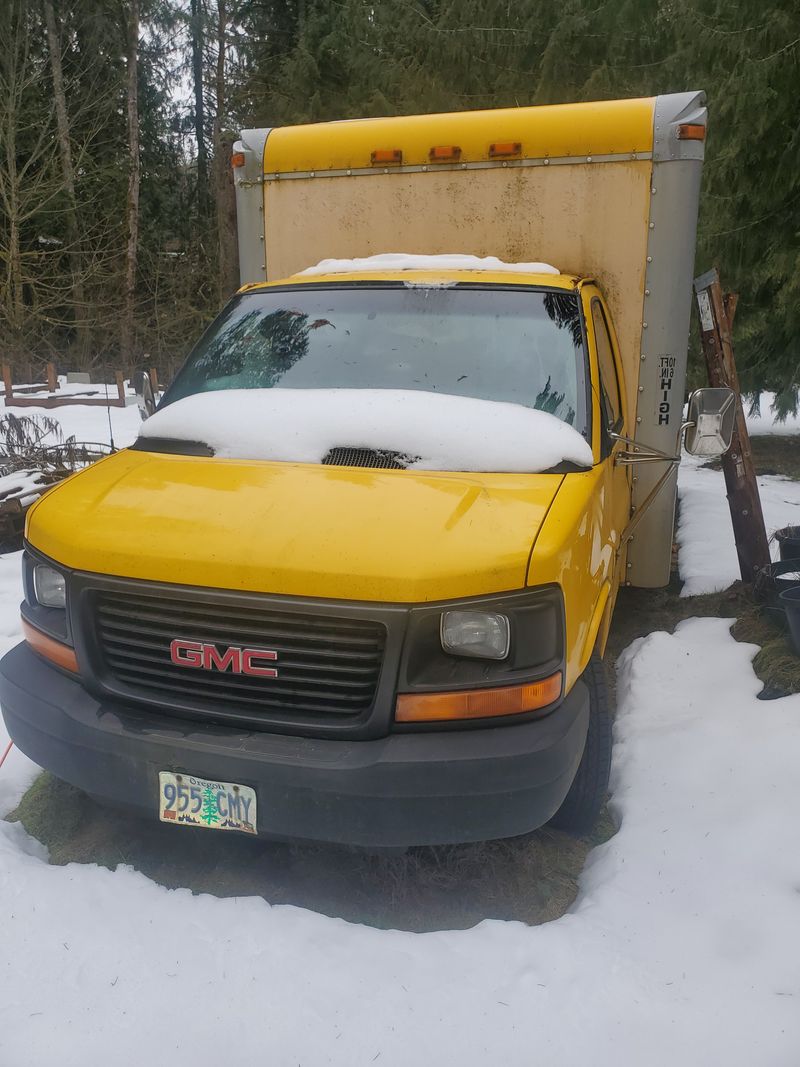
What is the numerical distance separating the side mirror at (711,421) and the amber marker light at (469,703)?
4.96ft

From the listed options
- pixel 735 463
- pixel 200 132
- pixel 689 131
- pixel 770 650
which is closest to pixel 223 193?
pixel 200 132

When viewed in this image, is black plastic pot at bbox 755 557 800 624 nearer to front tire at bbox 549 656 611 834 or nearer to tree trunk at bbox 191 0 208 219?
front tire at bbox 549 656 611 834

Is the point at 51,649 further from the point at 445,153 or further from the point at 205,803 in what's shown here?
the point at 445,153

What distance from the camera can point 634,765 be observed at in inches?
143

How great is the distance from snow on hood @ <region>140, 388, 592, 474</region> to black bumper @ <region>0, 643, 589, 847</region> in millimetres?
899

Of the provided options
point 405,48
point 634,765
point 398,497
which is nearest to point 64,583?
point 398,497

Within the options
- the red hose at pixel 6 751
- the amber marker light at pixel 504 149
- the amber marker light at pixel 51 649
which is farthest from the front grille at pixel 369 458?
the amber marker light at pixel 504 149

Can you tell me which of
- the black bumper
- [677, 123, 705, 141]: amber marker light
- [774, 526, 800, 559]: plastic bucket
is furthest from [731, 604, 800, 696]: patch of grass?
[677, 123, 705, 141]: amber marker light

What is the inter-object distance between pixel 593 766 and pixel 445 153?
332cm

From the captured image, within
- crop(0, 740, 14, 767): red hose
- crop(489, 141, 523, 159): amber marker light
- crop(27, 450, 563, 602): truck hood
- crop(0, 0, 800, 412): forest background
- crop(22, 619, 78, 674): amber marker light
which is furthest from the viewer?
crop(0, 0, 800, 412): forest background

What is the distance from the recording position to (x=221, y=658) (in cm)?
261

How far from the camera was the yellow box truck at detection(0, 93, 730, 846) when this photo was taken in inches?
98.3

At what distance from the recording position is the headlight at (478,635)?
2.52 m

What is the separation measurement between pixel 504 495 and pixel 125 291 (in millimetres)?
29075
